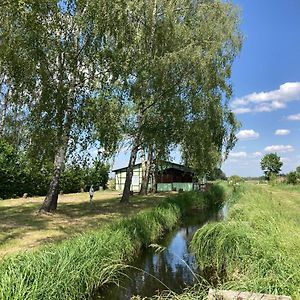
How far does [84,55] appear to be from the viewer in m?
15.3

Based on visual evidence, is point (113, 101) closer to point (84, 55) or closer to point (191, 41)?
point (84, 55)

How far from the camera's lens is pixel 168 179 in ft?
139

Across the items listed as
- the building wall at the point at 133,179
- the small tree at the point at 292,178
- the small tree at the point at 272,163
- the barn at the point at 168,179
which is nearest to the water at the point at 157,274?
the barn at the point at 168,179

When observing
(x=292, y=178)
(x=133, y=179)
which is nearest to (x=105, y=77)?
(x=133, y=179)

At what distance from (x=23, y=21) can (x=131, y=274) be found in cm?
916

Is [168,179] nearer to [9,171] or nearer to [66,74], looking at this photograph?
[9,171]

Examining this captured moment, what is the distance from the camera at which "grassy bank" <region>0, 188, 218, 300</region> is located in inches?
205

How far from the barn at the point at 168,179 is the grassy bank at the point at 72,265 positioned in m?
28.5

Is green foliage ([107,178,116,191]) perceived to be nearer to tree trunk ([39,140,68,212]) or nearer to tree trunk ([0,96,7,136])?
tree trunk ([0,96,7,136])

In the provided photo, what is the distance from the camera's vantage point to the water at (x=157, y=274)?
7815mm

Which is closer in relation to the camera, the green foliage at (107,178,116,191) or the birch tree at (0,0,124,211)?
the birch tree at (0,0,124,211)

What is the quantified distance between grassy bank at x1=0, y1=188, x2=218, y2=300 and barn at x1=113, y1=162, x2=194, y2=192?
93.6ft

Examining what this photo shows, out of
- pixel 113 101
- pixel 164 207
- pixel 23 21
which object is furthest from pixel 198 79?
pixel 23 21

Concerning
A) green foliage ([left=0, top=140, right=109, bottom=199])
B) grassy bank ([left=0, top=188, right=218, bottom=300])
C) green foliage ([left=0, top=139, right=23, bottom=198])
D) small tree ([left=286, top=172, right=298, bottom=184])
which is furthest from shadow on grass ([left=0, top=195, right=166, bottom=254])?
small tree ([left=286, top=172, right=298, bottom=184])
